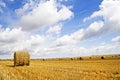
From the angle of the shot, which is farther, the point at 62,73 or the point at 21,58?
the point at 21,58

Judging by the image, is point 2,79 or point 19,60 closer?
point 2,79

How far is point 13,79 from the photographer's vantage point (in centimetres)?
1359

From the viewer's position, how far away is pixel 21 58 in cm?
2984

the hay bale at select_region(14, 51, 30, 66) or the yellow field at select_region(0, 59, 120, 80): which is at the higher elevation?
the hay bale at select_region(14, 51, 30, 66)

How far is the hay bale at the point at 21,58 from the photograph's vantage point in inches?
1161

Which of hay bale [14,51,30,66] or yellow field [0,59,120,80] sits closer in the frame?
yellow field [0,59,120,80]

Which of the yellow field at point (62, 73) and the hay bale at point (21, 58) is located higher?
the hay bale at point (21, 58)

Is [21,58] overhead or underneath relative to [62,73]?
overhead

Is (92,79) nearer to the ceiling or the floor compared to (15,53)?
nearer to the floor

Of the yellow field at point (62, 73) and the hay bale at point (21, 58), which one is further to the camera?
the hay bale at point (21, 58)

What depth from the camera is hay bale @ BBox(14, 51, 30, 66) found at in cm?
2950

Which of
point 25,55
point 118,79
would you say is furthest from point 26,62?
point 118,79

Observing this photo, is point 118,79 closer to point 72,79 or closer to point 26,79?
point 72,79

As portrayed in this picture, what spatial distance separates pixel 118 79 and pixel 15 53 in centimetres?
1908
